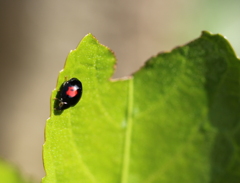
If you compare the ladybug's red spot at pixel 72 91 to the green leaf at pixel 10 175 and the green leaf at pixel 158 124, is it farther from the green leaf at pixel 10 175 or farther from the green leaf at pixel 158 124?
the green leaf at pixel 10 175

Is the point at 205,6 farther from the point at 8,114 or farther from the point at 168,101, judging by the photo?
the point at 168,101

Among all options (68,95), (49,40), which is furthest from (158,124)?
(49,40)

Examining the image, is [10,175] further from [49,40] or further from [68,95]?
[49,40]

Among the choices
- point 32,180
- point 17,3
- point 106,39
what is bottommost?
point 32,180

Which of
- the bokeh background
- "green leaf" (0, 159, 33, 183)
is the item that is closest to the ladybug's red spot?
"green leaf" (0, 159, 33, 183)

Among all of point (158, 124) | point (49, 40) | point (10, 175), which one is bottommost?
point (10, 175)

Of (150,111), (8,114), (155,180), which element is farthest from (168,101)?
(8,114)
